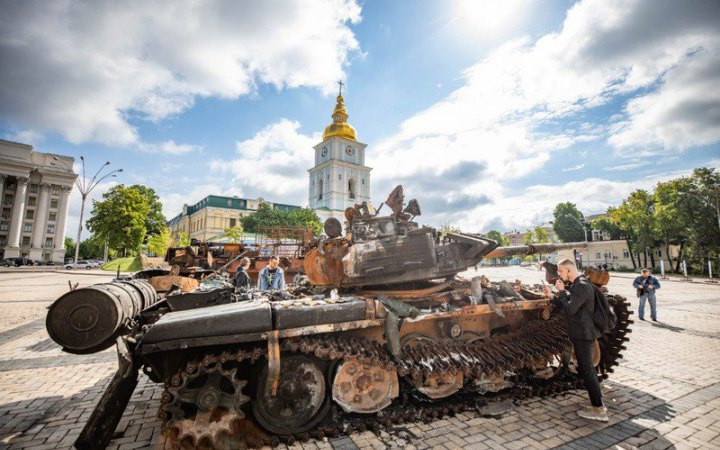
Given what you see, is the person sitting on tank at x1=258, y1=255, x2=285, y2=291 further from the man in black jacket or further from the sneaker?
the sneaker

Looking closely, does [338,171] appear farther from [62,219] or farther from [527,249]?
[527,249]

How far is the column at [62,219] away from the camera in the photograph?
2373 inches

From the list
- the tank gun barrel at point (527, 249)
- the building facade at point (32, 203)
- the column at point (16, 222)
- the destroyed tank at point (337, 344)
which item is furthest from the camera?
the building facade at point (32, 203)

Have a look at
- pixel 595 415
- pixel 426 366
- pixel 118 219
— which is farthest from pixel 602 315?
pixel 118 219

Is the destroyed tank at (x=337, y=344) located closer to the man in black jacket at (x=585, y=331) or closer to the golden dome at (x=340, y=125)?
the man in black jacket at (x=585, y=331)

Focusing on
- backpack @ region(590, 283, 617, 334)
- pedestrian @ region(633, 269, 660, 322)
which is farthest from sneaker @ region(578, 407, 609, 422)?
pedestrian @ region(633, 269, 660, 322)

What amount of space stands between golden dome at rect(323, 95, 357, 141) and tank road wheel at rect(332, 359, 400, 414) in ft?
223

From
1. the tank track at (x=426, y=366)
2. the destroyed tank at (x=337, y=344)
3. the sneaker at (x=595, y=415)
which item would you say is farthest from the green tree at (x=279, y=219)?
the sneaker at (x=595, y=415)

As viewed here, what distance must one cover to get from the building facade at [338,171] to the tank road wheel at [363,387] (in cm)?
6319

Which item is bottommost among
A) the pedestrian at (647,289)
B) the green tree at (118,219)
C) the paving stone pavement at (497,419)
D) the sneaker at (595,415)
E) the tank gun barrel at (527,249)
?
the paving stone pavement at (497,419)

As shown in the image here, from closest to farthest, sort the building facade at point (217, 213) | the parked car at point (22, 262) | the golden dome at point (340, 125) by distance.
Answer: the parked car at point (22, 262), the golden dome at point (340, 125), the building facade at point (217, 213)

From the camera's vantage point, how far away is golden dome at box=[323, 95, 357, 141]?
223 feet

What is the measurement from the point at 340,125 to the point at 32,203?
5781cm

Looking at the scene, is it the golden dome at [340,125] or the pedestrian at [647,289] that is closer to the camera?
the pedestrian at [647,289]
